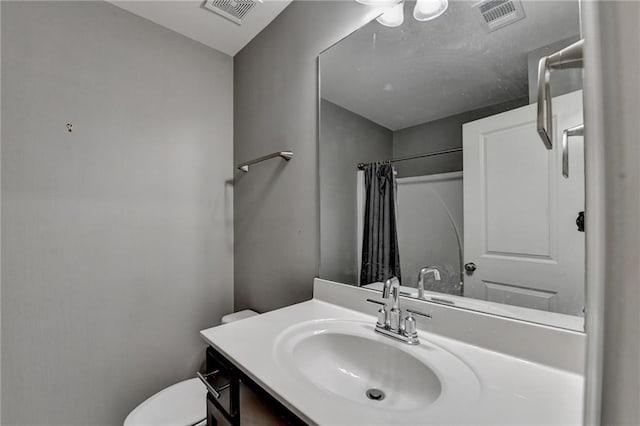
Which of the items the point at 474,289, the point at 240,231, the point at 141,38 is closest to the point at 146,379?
the point at 240,231

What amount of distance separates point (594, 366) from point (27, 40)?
6.42ft

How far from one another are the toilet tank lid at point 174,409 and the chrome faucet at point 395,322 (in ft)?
2.86

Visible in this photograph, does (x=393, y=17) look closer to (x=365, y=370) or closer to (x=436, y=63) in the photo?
(x=436, y=63)

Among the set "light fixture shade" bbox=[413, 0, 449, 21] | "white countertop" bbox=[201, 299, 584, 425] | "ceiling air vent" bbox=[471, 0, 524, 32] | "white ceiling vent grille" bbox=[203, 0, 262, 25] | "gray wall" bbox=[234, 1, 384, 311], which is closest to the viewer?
"white countertop" bbox=[201, 299, 584, 425]

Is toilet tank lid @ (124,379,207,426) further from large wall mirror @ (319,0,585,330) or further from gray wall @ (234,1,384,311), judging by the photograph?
large wall mirror @ (319,0,585,330)

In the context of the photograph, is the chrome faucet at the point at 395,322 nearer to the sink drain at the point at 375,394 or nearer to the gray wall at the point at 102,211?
the sink drain at the point at 375,394

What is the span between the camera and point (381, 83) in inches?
42.4

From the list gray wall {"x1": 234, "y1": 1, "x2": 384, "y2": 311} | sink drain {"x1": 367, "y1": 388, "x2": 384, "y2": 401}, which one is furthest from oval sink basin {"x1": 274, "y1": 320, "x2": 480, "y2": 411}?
gray wall {"x1": 234, "y1": 1, "x2": 384, "y2": 311}

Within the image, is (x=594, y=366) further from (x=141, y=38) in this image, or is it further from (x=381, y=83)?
(x=141, y=38)

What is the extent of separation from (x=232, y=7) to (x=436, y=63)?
3.68 ft

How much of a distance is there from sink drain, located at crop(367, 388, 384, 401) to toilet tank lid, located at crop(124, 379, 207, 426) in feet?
2.57

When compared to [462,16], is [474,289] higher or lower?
lower

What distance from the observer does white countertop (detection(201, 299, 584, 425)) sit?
1.61 ft

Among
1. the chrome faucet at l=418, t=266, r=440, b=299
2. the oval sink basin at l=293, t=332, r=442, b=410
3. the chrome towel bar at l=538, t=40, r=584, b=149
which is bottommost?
the oval sink basin at l=293, t=332, r=442, b=410
